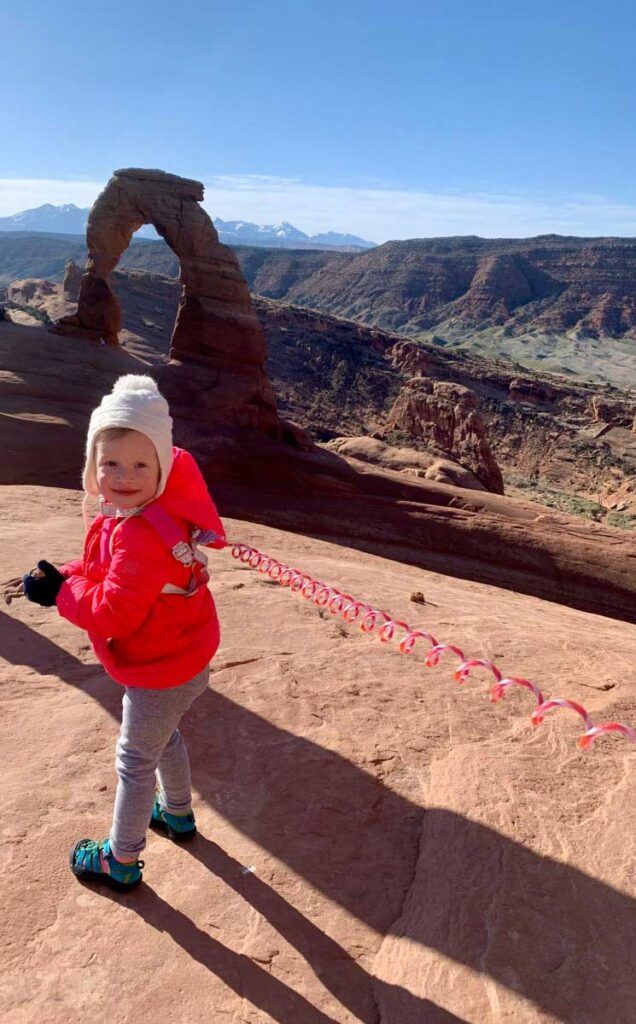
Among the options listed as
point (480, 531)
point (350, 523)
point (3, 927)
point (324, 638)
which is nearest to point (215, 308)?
point (350, 523)

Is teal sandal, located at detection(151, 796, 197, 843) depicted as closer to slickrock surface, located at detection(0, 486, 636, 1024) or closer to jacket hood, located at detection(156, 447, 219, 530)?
slickrock surface, located at detection(0, 486, 636, 1024)

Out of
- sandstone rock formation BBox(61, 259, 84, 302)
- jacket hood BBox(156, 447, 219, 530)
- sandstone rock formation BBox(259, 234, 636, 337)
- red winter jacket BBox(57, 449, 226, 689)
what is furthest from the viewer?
sandstone rock formation BBox(259, 234, 636, 337)

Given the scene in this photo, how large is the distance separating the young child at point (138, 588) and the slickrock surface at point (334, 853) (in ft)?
0.96

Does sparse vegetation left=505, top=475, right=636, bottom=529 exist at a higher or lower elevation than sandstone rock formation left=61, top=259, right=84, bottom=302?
lower

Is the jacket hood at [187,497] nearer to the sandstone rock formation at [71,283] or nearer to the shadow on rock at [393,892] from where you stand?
the shadow on rock at [393,892]

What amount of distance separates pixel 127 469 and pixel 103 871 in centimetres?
139

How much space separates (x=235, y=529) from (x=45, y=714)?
5.64 meters

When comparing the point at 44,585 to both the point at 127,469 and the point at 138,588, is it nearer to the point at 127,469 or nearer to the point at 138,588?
the point at 138,588

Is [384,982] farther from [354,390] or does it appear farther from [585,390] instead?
[585,390]

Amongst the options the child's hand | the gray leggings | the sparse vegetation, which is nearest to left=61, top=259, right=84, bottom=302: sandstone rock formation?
the sparse vegetation

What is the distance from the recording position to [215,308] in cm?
1659

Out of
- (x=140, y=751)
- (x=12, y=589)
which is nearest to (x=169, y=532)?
(x=140, y=751)

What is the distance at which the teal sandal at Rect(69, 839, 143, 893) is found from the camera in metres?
2.40

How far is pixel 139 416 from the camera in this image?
2.16 metres
